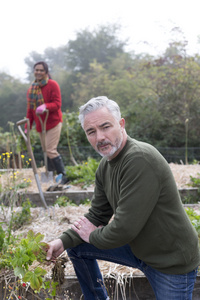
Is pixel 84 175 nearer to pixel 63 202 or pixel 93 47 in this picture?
pixel 63 202

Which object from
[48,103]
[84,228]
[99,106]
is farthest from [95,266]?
[48,103]

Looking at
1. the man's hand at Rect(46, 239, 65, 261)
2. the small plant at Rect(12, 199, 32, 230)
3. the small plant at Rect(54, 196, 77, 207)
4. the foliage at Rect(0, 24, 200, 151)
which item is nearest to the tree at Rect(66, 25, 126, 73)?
the foliage at Rect(0, 24, 200, 151)

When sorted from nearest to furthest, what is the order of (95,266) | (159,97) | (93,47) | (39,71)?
(95,266), (39,71), (159,97), (93,47)

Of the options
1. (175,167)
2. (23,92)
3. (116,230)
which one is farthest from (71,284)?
(23,92)

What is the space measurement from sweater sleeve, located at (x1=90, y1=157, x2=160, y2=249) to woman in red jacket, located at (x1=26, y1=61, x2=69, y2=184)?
3.67 m

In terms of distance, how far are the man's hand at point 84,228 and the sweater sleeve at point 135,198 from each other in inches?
11.5

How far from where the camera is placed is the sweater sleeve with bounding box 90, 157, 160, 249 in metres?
1.58

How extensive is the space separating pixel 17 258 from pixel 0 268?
1.93ft

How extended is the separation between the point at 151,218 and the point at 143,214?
0.08m

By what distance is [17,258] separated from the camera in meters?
1.79

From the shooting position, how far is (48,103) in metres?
5.27

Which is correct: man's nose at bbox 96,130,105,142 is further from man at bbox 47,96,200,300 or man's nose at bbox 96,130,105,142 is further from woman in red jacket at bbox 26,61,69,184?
woman in red jacket at bbox 26,61,69,184

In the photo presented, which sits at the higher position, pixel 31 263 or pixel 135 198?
pixel 135 198

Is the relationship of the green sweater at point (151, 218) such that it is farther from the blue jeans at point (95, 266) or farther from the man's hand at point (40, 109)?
the man's hand at point (40, 109)
